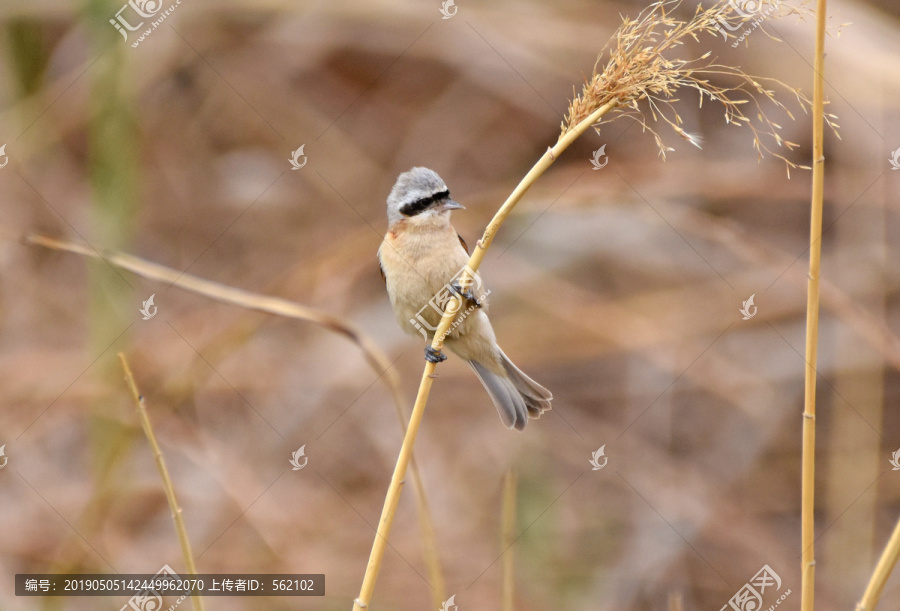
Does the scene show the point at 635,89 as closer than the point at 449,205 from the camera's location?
Yes

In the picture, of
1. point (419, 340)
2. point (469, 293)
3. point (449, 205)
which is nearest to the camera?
point (469, 293)

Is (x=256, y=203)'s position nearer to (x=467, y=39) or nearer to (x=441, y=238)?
(x=467, y=39)

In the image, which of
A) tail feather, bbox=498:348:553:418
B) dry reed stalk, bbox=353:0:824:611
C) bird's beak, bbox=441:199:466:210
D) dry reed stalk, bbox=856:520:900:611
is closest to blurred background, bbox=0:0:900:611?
bird's beak, bbox=441:199:466:210

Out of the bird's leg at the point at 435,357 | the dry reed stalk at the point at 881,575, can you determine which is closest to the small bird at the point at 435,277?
the bird's leg at the point at 435,357

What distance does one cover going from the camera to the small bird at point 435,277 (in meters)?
3.36

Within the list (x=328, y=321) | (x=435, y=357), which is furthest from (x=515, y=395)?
(x=328, y=321)

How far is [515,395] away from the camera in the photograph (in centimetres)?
374

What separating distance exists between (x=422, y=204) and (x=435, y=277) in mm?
357

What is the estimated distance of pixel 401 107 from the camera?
7.27 meters

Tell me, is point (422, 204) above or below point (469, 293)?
above

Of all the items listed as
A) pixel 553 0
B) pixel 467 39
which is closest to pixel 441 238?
pixel 553 0

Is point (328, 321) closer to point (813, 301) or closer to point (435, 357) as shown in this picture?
point (435, 357)

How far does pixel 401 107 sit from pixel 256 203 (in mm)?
1783

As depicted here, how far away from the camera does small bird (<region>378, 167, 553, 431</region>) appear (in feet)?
11.0
